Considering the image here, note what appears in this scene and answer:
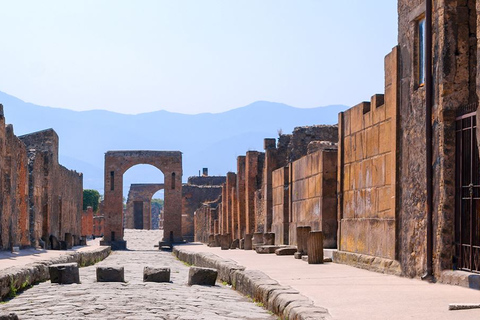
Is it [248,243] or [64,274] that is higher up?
[64,274]

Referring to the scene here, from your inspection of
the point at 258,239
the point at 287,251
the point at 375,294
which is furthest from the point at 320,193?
the point at 375,294

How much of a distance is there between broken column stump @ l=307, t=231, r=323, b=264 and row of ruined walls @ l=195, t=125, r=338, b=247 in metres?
2.71

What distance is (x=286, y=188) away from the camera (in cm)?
2133

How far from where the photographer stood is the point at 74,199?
4406cm

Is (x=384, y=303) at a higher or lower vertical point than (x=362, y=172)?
lower

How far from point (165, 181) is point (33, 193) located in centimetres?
2054

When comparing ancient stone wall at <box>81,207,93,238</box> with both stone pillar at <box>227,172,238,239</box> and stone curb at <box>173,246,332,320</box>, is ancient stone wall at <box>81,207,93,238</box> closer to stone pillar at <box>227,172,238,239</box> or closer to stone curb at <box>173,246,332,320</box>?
stone pillar at <box>227,172,238,239</box>

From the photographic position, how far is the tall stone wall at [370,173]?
11.1 metres

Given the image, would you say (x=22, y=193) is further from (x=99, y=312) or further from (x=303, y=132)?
(x=99, y=312)

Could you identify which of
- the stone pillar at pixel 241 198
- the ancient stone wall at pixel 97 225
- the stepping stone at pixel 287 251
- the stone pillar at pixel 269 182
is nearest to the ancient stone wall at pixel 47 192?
the stone pillar at pixel 241 198

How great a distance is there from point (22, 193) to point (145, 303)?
18.6 metres

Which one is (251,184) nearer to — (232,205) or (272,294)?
(232,205)

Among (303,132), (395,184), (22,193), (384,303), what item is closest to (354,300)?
(384,303)

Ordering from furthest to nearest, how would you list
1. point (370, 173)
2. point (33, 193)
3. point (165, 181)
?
point (165, 181), point (33, 193), point (370, 173)
